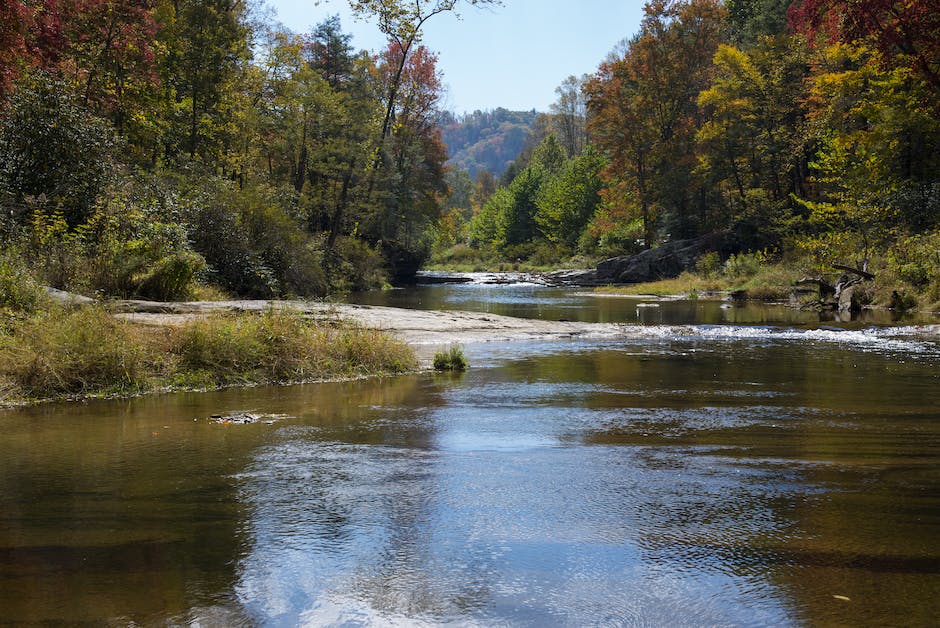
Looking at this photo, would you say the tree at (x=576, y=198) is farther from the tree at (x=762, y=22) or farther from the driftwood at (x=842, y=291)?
the driftwood at (x=842, y=291)

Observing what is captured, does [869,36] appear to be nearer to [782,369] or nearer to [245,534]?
[782,369]

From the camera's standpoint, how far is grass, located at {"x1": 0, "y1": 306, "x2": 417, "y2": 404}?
814 cm

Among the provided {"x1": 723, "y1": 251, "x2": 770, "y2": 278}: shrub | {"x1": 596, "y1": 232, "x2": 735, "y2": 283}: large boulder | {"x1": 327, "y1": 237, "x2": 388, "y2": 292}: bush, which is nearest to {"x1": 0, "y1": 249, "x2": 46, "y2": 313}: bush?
{"x1": 327, "y1": 237, "x2": 388, "y2": 292}: bush

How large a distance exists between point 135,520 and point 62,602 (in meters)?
1.07

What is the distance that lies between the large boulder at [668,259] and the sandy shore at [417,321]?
79.3 feet

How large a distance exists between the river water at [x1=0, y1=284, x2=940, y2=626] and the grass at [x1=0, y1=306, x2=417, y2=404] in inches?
A: 25.2

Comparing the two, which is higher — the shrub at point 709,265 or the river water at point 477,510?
the shrub at point 709,265

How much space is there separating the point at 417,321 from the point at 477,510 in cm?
1147

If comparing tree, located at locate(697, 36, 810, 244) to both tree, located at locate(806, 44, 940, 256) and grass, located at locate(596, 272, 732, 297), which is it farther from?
tree, located at locate(806, 44, 940, 256)

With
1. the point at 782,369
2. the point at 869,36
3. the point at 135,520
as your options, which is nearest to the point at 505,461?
the point at 135,520

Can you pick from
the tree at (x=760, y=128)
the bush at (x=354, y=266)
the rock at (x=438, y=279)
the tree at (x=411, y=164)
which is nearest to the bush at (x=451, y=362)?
the bush at (x=354, y=266)

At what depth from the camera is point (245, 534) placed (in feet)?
13.1

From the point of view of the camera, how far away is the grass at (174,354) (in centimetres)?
814

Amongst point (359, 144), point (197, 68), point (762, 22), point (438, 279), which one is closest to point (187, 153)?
point (197, 68)
